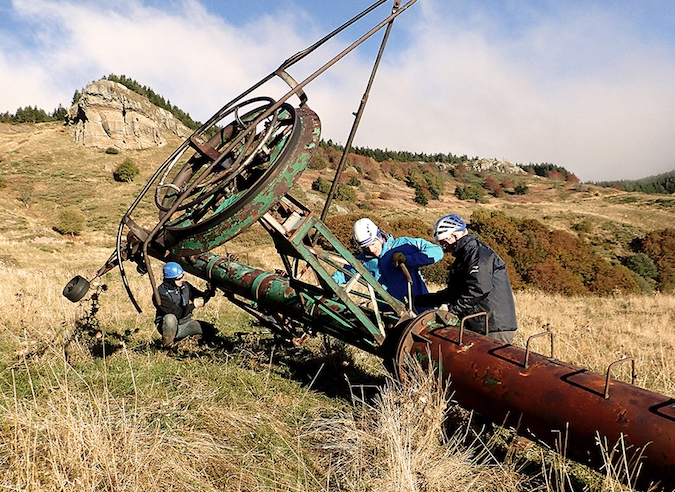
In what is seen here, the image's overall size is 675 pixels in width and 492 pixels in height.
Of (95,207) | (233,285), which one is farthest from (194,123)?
(233,285)

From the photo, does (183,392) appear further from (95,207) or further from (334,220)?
(95,207)

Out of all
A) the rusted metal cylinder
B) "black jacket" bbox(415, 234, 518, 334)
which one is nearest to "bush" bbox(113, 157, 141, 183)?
"black jacket" bbox(415, 234, 518, 334)

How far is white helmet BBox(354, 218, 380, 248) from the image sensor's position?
549 centimetres

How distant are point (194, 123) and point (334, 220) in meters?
56.8

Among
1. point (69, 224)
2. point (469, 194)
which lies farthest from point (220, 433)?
point (469, 194)

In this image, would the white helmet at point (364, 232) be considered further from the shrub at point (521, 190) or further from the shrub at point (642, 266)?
the shrub at point (521, 190)

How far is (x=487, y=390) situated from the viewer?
3.32 metres

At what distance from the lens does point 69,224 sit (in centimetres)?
3081

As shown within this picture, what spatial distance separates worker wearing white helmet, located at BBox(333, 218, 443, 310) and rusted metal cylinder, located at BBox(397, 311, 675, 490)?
5.28 ft

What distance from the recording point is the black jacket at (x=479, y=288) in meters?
4.32

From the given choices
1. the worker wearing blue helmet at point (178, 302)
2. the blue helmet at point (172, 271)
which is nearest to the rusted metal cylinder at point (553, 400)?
the worker wearing blue helmet at point (178, 302)

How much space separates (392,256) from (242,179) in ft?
7.64

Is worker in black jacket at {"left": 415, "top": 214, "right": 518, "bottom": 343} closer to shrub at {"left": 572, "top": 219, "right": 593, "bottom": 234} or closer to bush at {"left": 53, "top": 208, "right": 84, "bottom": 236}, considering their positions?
bush at {"left": 53, "top": 208, "right": 84, "bottom": 236}

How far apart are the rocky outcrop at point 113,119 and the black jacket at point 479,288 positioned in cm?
5879
